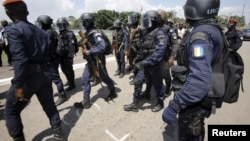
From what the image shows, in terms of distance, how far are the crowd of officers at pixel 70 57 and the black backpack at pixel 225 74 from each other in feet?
1.17

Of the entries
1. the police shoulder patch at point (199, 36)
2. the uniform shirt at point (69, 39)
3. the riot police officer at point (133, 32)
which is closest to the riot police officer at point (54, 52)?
the uniform shirt at point (69, 39)

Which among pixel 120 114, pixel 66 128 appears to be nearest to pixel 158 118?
pixel 120 114

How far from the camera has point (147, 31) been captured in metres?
3.89

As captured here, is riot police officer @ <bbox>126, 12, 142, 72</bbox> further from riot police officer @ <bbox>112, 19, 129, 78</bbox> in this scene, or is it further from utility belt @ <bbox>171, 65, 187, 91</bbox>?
utility belt @ <bbox>171, 65, 187, 91</bbox>

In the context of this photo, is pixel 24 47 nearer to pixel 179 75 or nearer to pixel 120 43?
pixel 179 75

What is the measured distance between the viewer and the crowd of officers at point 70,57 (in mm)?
2482

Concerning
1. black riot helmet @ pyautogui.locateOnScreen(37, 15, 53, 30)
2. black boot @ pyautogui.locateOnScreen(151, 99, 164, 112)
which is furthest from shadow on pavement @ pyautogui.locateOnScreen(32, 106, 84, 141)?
black riot helmet @ pyautogui.locateOnScreen(37, 15, 53, 30)

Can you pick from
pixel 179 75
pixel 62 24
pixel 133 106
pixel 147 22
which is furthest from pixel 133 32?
pixel 179 75

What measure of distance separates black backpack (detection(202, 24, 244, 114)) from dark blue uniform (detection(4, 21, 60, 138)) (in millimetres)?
2062

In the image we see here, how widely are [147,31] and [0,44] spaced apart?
327 inches

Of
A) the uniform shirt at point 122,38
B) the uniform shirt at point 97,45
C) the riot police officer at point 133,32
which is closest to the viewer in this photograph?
the uniform shirt at point 97,45

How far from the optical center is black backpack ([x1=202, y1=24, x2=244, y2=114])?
1.77 meters

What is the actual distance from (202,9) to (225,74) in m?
0.61

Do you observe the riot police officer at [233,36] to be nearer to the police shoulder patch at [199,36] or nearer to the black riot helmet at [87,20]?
the black riot helmet at [87,20]
